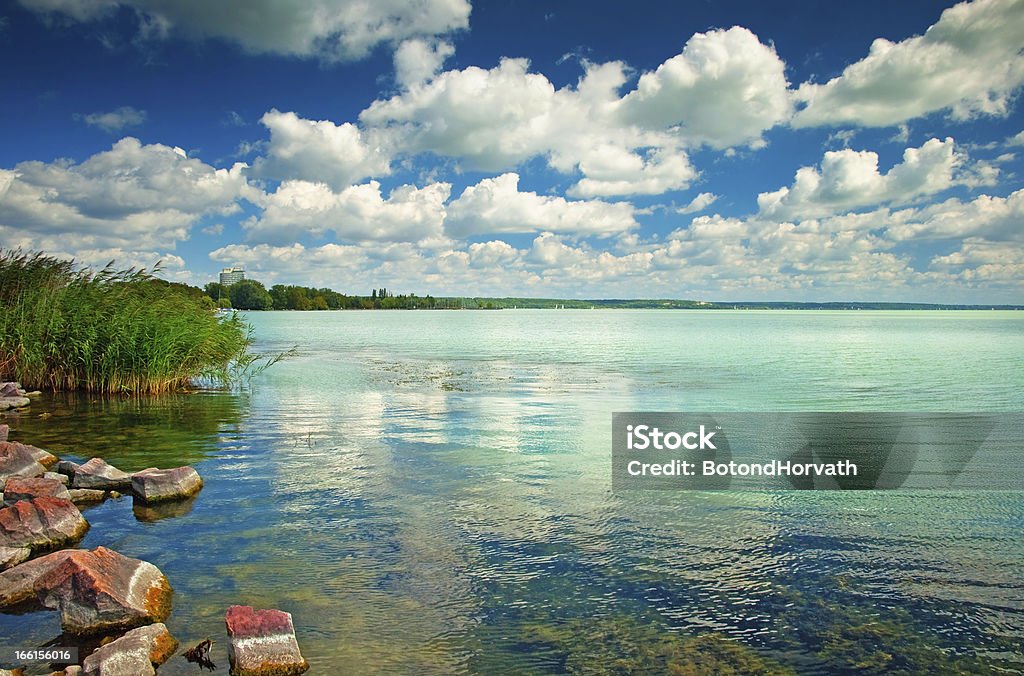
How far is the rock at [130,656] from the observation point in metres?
6.18

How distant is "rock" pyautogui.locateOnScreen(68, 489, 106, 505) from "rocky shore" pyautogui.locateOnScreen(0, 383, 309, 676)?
0.54 metres

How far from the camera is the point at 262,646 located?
6703mm

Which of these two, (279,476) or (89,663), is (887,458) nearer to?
(279,476)

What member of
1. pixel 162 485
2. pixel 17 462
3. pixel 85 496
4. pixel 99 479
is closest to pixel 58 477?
pixel 99 479

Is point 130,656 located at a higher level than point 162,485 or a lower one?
lower

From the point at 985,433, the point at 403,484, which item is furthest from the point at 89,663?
the point at 985,433

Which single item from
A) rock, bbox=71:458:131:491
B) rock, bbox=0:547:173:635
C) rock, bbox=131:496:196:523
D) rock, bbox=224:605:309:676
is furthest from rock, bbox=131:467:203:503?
rock, bbox=224:605:309:676

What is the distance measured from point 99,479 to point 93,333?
15231 millimetres

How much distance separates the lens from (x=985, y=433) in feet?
64.3

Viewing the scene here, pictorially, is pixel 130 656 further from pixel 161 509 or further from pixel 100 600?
pixel 161 509

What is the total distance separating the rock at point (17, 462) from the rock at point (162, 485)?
83.7 inches

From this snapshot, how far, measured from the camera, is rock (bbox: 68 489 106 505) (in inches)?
480

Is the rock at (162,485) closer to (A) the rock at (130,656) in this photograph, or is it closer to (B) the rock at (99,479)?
(B) the rock at (99,479)

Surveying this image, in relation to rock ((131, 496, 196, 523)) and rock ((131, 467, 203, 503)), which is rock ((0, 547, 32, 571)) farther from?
rock ((131, 467, 203, 503))
